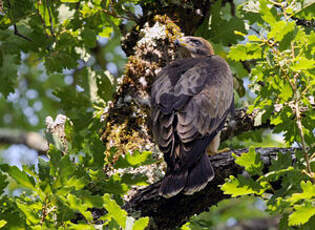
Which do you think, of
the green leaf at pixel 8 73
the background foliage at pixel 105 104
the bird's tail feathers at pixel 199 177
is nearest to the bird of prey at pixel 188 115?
the bird's tail feathers at pixel 199 177

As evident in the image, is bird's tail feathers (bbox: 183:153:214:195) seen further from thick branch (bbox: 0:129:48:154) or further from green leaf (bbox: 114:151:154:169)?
thick branch (bbox: 0:129:48:154)

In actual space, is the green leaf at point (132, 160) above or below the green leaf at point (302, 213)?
above

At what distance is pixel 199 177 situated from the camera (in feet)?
11.7

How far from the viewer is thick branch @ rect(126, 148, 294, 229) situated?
3596 mm

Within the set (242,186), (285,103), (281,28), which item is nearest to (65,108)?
(285,103)

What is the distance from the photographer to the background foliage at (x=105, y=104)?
8.96 feet

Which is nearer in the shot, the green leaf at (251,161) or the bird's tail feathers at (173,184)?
the green leaf at (251,161)

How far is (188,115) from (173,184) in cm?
73

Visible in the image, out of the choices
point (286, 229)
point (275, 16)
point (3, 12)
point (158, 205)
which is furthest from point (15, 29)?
point (286, 229)

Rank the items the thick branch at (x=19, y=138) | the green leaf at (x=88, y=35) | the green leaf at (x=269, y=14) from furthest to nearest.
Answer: the thick branch at (x=19, y=138) < the green leaf at (x=88, y=35) < the green leaf at (x=269, y=14)

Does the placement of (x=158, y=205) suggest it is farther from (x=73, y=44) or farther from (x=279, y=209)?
(x=73, y=44)

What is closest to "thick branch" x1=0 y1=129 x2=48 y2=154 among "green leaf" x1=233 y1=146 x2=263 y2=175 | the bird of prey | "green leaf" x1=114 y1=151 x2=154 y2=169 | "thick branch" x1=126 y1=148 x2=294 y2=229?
the bird of prey

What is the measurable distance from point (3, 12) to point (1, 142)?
338 centimetres

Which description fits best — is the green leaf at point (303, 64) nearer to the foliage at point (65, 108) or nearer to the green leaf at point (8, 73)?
the foliage at point (65, 108)
